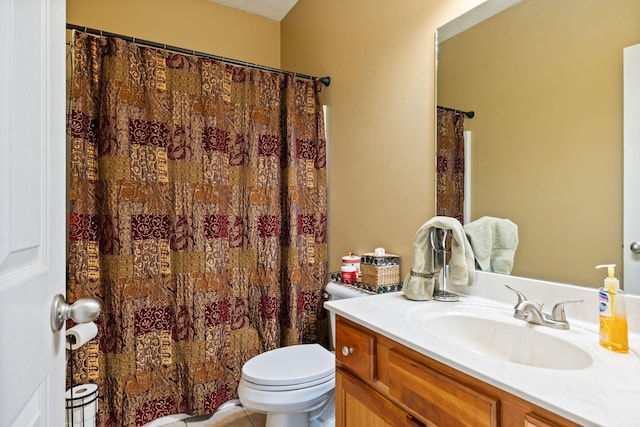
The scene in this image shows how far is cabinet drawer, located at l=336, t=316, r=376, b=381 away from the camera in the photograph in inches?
40.1

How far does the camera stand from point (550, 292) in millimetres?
1083

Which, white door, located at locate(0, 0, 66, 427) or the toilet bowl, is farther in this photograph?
the toilet bowl

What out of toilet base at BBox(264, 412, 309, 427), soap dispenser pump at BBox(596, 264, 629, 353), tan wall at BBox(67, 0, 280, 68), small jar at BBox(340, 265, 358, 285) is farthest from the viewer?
tan wall at BBox(67, 0, 280, 68)

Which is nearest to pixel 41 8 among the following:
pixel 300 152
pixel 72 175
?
pixel 72 175

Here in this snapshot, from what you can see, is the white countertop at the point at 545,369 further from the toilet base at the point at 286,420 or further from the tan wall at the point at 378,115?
the toilet base at the point at 286,420

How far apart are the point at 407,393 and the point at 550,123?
0.94m

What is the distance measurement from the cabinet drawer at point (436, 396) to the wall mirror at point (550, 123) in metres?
0.57

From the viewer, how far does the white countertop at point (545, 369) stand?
60 centimetres

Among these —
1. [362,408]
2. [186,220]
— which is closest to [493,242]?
[362,408]

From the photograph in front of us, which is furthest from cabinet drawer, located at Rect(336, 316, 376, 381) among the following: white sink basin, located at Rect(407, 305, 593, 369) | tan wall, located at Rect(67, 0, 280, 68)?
tan wall, located at Rect(67, 0, 280, 68)

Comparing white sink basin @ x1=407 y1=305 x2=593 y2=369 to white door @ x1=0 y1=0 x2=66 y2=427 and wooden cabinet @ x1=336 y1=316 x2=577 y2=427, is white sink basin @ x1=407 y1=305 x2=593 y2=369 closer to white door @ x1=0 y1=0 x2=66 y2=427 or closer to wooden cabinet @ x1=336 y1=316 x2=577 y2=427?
wooden cabinet @ x1=336 y1=316 x2=577 y2=427

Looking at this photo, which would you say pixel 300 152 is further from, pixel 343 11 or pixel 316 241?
pixel 343 11

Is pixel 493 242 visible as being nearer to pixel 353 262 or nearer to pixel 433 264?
pixel 433 264

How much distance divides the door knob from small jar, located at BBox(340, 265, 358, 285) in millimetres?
1331
